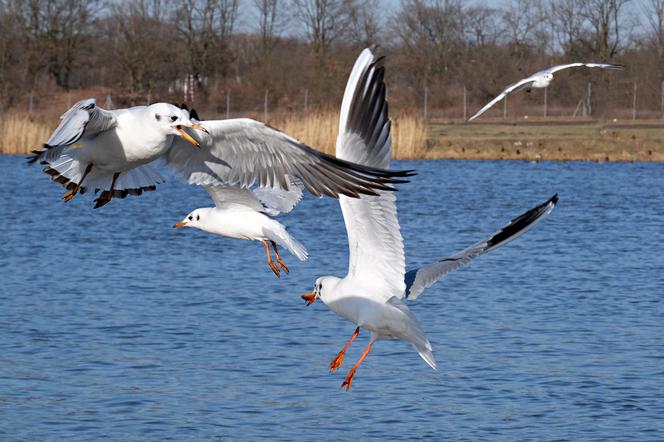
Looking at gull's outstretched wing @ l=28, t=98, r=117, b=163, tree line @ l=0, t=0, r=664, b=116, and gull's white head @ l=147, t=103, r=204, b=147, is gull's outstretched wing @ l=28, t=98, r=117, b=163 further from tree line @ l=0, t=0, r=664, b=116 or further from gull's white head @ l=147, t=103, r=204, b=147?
tree line @ l=0, t=0, r=664, b=116

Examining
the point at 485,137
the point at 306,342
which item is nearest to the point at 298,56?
the point at 485,137

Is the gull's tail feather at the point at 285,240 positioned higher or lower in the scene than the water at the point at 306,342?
higher

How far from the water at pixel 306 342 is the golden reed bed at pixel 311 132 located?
20.2 feet

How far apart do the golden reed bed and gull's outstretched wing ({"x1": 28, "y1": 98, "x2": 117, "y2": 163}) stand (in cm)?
1953

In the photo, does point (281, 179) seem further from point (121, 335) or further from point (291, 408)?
point (121, 335)

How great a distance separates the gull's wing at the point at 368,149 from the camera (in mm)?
7461

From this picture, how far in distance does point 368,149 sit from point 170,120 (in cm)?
117

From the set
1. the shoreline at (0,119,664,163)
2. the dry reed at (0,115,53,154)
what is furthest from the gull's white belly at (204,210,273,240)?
A: the dry reed at (0,115,53,154)

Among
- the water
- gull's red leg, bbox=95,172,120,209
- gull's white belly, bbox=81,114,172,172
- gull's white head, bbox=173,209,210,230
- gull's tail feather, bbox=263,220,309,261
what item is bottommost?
→ the water

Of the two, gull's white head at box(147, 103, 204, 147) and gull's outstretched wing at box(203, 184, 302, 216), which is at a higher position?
gull's white head at box(147, 103, 204, 147)

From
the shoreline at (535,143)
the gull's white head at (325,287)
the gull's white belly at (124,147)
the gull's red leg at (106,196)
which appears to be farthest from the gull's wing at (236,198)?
the shoreline at (535,143)

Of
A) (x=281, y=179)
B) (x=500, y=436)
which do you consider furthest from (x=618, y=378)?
(x=281, y=179)

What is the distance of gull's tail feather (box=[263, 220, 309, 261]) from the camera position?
30.7 ft

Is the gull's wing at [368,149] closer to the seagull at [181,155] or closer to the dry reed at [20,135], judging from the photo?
the seagull at [181,155]
